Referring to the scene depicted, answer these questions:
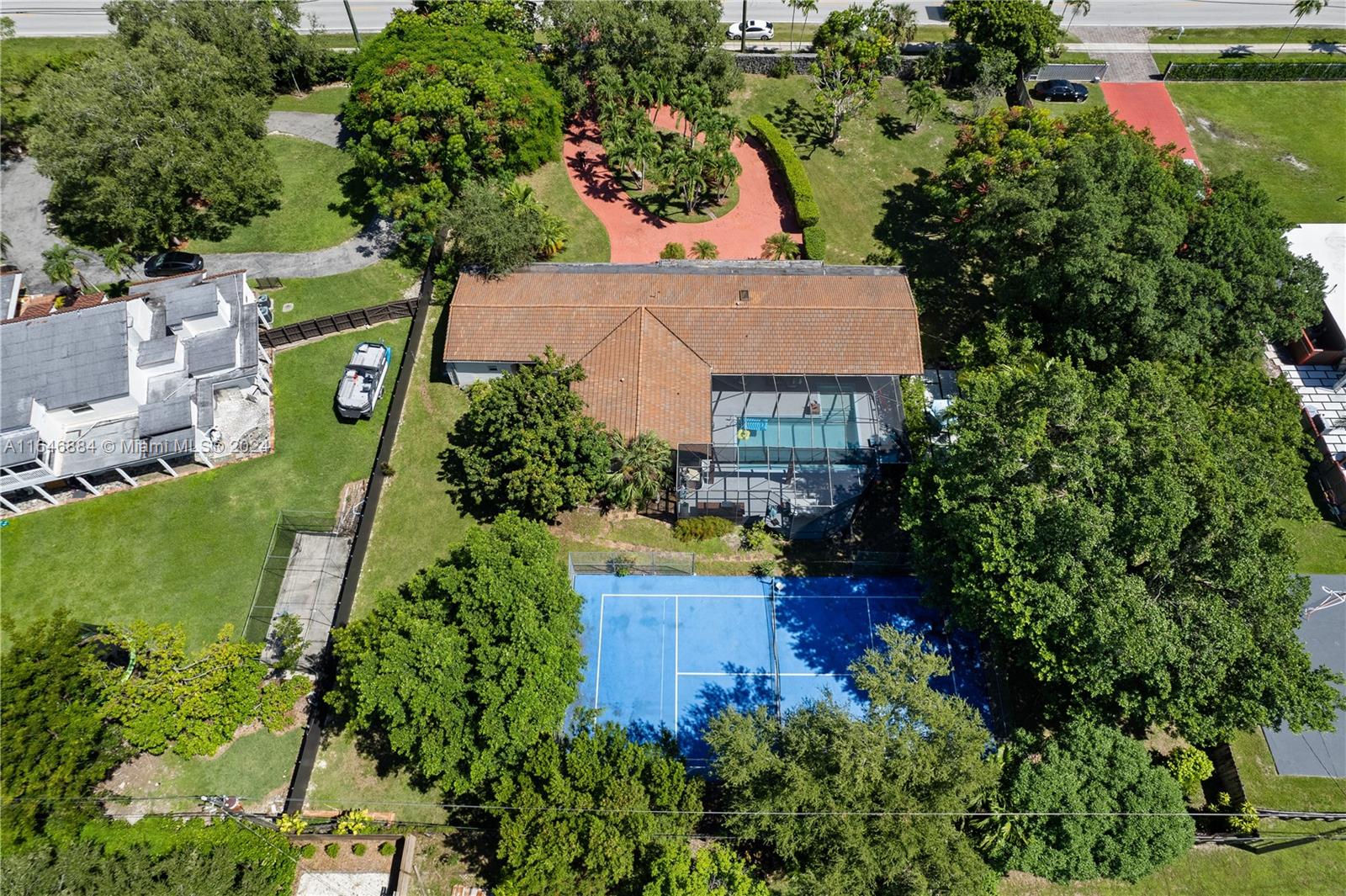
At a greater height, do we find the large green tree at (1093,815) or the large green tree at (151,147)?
the large green tree at (151,147)

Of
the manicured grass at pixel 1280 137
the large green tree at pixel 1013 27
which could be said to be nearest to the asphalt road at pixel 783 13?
the manicured grass at pixel 1280 137

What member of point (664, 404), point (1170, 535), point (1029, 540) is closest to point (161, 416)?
point (664, 404)

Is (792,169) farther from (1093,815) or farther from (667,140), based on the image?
(1093,815)

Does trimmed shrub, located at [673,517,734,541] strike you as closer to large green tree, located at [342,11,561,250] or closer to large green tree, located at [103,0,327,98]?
large green tree, located at [342,11,561,250]

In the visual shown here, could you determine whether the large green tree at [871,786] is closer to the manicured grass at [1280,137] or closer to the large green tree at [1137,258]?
the large green tree at [1137,258]

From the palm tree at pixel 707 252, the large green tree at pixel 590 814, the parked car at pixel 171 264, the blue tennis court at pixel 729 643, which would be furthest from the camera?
the palm tree at pixel 707 252

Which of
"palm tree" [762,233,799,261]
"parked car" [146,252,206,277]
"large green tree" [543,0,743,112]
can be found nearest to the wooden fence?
"parked car" [146,252,206,277]

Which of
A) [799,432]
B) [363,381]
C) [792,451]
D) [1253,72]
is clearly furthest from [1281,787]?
[1253,72]
